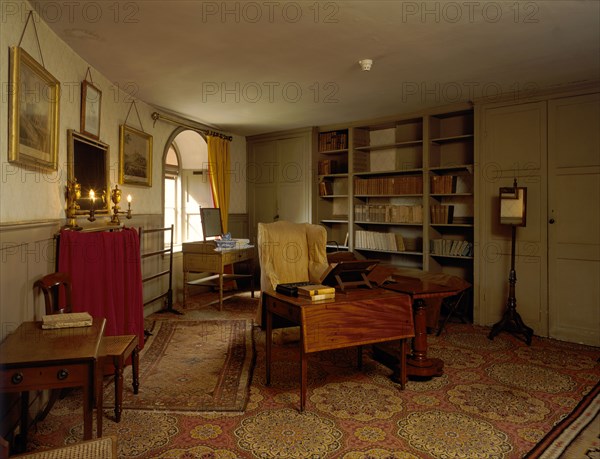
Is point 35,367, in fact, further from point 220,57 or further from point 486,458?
point 220,57

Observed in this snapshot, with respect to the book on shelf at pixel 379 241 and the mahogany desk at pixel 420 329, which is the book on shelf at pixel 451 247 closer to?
the book on shelf at pixel 379 241

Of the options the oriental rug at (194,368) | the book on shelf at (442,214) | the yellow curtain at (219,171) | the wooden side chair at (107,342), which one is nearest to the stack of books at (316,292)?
the oriental rug at (194,368)

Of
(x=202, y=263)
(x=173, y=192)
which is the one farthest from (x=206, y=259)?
(x=173, y=192)

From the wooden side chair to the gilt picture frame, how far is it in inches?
28.4

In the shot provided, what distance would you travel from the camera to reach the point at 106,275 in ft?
10.3

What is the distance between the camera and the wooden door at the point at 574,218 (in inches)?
166

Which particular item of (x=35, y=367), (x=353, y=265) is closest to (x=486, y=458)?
(x=353, y=265)

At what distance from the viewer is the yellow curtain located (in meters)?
6.37

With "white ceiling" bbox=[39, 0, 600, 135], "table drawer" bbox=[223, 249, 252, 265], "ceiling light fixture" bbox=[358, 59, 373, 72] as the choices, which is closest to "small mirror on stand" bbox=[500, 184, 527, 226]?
"white ceiling" bbox=[39, 0, 600, 135]

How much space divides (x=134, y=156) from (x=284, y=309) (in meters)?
2.92

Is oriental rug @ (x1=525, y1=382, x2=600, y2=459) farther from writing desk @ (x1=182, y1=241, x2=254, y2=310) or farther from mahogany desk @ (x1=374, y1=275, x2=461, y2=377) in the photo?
writing desk @ (x1=182, y1=241, x2=254, y2=310)

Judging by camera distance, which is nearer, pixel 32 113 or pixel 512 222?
pixel 32 113

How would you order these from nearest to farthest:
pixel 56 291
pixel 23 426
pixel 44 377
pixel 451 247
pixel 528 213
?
pixel 44 377
pixel 23 426
pixel 56 291
pixel 528 213
pixel 451 247

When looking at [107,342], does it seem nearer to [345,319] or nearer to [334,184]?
[345,319]
